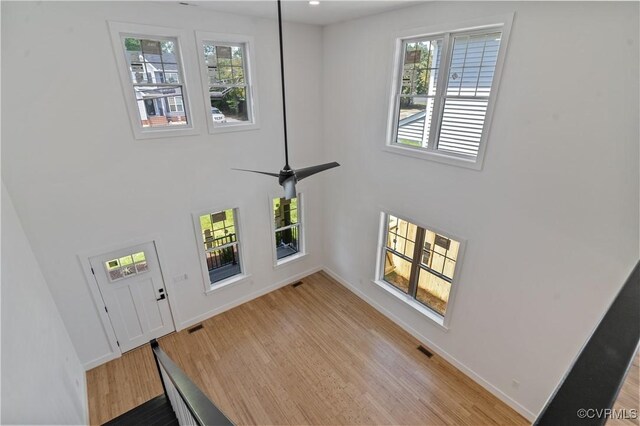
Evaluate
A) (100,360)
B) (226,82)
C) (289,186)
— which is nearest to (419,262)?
(289,186)

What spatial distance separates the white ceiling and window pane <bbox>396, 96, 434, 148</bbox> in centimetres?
130

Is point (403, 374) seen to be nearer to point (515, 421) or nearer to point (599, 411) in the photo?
point (515, 421)

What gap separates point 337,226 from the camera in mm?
6934

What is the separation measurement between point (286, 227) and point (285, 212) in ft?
1.12

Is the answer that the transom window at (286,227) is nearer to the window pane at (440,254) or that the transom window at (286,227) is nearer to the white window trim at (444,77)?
the white window trim at (444,77)

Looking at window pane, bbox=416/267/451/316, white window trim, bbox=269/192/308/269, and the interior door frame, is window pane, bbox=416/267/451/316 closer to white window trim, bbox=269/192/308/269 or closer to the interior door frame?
white window trim, bbox=269/192/308/269

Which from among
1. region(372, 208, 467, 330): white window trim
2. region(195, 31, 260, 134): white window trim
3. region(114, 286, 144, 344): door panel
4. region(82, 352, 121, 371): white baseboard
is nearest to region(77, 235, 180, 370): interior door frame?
region(82, 352, 121, 371): white baseboard

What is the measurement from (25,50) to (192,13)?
2.06 metres

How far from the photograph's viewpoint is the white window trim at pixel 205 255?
17.8ft

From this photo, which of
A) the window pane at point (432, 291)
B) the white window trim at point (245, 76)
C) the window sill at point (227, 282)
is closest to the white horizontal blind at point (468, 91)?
the window pane at point (432, 291)

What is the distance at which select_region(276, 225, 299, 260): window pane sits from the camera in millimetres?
7168

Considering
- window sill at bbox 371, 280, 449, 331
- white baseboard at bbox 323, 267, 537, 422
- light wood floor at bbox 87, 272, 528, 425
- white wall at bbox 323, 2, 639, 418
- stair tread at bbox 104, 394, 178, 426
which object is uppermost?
white wall at bbox 323, 2, 639, 418

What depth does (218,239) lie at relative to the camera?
19.6ft

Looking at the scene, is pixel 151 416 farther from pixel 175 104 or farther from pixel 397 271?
pixel 397 271
